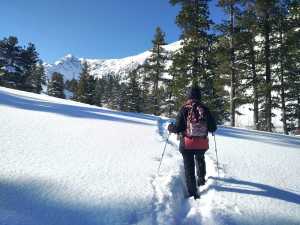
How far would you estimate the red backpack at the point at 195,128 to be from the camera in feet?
19.0

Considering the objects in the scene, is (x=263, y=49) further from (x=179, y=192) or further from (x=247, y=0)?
(x=179, y=192)

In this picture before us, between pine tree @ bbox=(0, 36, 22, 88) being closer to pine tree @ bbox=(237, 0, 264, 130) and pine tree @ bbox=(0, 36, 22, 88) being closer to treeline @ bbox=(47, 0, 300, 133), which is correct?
treeline @ bbox=(47, 0, 300, 133)

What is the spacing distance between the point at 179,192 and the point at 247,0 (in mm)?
23020

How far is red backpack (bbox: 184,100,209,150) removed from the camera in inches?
227

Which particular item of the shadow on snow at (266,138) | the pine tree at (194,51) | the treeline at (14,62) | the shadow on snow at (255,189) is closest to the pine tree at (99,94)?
the treeline at (14,62)

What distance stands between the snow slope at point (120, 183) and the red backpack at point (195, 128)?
915mm

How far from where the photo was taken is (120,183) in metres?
5.40

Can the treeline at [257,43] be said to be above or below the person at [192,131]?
above

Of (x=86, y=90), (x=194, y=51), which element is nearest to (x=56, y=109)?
(x=194, y=51)

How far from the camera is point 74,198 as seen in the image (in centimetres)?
450

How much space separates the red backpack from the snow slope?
91 cm

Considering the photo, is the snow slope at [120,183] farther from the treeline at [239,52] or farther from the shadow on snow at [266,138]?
the treeline at [239,52]

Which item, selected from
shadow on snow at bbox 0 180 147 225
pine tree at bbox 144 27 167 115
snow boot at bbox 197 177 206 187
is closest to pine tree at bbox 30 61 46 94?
pine tree at bbox 144 27 167 115

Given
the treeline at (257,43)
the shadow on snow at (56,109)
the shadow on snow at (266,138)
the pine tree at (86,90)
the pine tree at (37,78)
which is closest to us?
the shadow on snow at (56,109)
